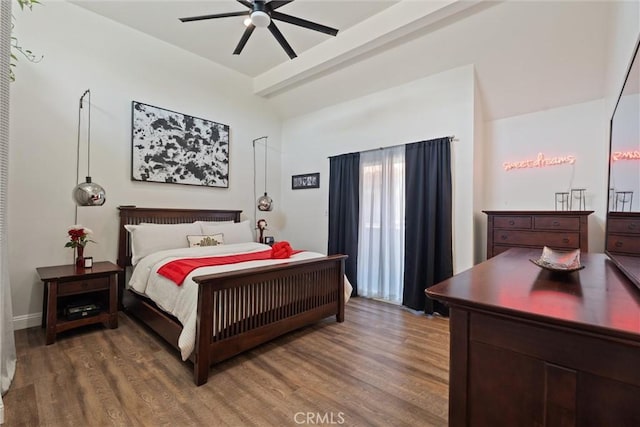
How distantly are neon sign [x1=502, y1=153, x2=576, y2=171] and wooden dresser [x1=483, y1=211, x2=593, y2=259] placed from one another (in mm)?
857

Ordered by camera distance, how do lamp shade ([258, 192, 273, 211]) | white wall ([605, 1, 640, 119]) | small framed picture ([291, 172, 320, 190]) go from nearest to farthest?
white wall ([605, 1, 640, 119]) < lamp shade ([258, 192, 273, 211]) < small framed picture ([291, 172, 320, 190])

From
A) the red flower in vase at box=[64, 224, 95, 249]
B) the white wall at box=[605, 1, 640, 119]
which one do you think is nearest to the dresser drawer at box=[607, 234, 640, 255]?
the white wall at box=[605, 1, 640, 119]

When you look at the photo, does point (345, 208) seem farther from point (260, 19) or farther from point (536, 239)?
point (260, 19)

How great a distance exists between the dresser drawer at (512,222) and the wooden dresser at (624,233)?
54.8 inches

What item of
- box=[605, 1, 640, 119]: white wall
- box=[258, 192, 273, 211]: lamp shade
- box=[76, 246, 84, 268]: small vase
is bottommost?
box=[76, 246, 84, 268]: small vase

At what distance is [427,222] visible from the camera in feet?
11.9

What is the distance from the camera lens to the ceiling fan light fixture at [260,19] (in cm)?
239

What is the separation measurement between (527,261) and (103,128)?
4.44 meters

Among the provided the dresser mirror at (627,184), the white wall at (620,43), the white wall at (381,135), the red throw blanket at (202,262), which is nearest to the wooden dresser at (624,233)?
the dresser mirror at (627,184)

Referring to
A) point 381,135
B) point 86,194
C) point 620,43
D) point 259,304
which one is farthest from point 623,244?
point 86,194

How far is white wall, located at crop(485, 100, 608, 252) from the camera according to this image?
3.25 m

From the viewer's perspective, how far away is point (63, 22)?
3209 mm

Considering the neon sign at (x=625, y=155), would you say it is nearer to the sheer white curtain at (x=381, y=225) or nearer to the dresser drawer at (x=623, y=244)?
the dresser drawer at (x=623, y=244)

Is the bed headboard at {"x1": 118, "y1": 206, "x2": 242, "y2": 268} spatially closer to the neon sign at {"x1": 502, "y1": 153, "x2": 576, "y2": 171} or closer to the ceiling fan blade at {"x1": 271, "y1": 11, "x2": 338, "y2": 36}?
the ceiling fan blade at {"x1": 271, "y1": 11, "x2": 338, "y2": 36}
